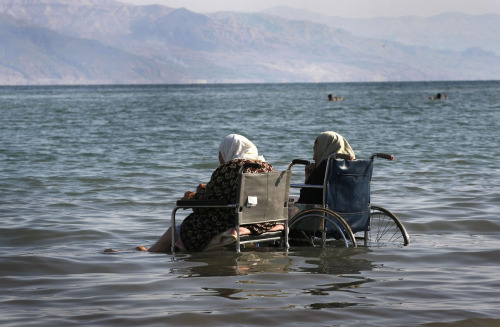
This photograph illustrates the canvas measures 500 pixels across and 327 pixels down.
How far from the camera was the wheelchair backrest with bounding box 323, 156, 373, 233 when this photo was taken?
6871 mm

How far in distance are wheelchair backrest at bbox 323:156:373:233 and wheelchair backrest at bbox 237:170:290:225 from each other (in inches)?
14.5

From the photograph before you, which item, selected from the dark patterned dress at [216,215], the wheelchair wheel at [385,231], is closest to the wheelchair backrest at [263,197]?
the dark patterned dress at [216,215]

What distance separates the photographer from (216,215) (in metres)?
6.84

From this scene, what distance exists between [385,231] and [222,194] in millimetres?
2412

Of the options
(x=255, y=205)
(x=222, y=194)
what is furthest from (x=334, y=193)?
(x=222, y=194)

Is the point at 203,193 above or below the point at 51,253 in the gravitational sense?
above

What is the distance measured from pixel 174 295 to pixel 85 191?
698 cm

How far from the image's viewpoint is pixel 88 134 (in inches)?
1108

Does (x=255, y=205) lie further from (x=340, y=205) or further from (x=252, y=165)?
(x=340, y=205)

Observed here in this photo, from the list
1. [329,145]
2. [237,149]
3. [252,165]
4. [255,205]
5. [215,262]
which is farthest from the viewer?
[329,145]

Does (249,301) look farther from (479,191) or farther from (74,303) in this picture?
(479,191)

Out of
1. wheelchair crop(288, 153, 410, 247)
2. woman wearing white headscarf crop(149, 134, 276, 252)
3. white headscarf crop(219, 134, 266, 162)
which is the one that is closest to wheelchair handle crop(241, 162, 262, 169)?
woman wearing white headscarf crop(149, 134, 276, 252)

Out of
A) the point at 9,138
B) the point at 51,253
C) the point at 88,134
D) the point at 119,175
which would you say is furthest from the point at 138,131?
the point at 51,253

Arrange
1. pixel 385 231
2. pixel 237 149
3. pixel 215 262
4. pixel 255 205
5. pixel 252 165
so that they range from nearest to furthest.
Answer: pixel 252 165 < pixel 255 205 < pixel 237 149 < pixel 215 262 < pixel 385 231
